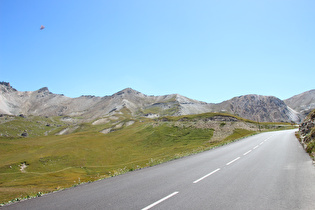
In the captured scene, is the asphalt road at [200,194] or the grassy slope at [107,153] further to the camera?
the grassy slope at [107,153]

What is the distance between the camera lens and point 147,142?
8800 centimetres

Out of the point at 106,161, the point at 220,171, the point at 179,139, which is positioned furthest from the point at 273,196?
the point at 179,139

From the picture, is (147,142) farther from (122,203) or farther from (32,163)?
(122,203)

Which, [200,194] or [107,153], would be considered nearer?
[200,194]

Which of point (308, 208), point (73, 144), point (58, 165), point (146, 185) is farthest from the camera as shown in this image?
point (73, 144)

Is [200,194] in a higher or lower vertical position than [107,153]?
lower

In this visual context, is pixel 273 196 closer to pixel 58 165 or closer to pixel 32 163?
pixel 58 165

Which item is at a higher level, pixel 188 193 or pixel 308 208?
pixel 188 193

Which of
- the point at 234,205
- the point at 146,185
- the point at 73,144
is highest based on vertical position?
the point at 73,144

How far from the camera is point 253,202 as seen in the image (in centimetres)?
852

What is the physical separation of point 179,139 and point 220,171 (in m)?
69.2

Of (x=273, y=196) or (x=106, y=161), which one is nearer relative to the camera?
(x=273, y=196)

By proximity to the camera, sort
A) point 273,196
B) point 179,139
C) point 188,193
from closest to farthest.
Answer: point 273,196, point 188,193, point 179,139

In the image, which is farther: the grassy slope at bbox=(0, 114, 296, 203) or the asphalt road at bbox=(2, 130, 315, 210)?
the grassy slope at bbox=(0, 114, 296, 203)
